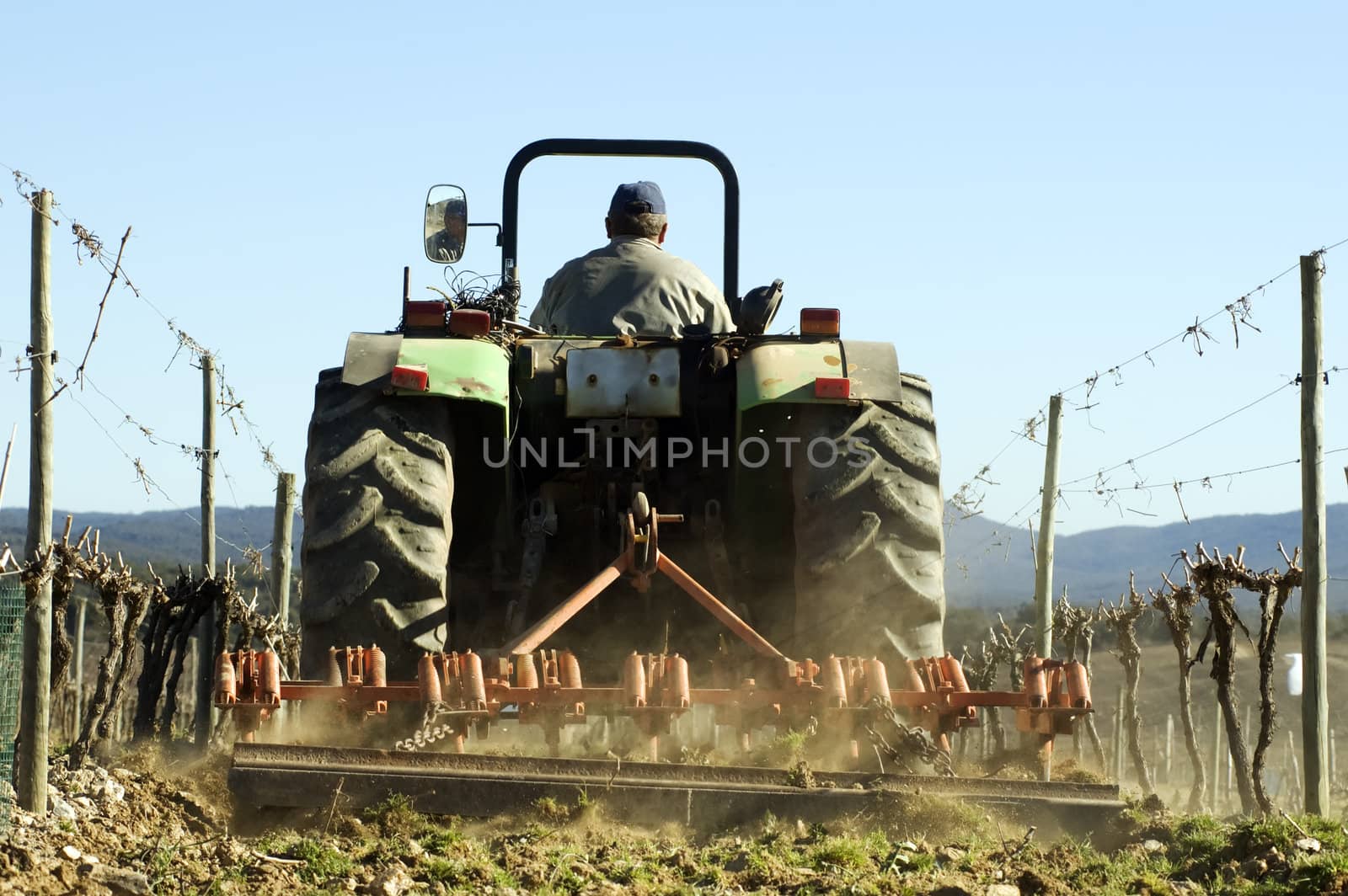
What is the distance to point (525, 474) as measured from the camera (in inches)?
330

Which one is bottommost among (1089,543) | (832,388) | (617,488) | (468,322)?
(617,488)

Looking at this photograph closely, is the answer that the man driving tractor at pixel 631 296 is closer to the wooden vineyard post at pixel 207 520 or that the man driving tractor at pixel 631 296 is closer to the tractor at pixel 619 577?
the tractor at pixel 619 577

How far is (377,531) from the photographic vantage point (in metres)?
7.35

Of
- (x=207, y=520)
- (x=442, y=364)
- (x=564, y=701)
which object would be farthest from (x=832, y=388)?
(x=207, y=520)

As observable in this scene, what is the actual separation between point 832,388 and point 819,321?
45 cm

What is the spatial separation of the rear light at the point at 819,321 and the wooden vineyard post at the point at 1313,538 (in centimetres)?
416

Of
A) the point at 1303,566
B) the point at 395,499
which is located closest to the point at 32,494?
the point at 395,499

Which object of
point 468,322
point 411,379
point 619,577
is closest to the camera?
point 411,379

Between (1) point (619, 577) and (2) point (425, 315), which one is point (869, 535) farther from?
(2) point (425, 315)

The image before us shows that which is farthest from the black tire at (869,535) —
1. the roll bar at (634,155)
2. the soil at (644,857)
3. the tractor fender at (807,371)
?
the roll bar at (634,155)

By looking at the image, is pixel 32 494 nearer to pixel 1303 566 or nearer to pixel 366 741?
pixel 366 741

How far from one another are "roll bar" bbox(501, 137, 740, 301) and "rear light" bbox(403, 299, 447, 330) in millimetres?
1988

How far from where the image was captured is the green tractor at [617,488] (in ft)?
24.3

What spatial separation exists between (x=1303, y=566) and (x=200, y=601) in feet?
25.6
